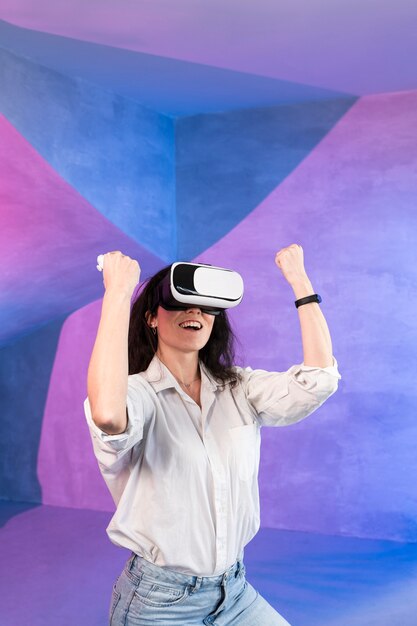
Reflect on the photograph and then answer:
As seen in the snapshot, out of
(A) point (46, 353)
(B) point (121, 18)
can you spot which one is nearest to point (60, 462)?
(A) point (46, 353)

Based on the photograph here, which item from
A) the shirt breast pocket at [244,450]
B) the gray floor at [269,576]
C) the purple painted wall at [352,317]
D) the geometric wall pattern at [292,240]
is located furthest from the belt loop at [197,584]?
the purple painted wall at [352,317]

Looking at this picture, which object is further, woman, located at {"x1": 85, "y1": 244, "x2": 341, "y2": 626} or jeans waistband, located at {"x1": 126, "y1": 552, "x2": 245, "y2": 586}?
jeans waistband, located at {"x1": 126, "y1": 552, "x2": 245, "y2": 586}

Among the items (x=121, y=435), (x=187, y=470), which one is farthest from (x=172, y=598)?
(x=121, y=435)

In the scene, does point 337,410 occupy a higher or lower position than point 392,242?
lower

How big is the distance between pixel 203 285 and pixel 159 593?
2.16 feet

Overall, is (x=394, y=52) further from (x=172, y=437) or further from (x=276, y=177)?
(x=172, y=437)

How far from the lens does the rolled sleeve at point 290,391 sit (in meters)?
1.98

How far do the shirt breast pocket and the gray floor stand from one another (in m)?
1.77

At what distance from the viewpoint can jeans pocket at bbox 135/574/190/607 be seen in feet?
5.92

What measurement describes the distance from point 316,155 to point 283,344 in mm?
1058

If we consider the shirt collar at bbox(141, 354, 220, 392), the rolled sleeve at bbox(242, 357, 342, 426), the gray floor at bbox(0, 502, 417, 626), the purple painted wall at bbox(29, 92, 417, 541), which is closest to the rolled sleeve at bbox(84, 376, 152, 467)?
the shirt collar at bbox(141, 354, 220, 392)

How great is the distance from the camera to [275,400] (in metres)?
2.02

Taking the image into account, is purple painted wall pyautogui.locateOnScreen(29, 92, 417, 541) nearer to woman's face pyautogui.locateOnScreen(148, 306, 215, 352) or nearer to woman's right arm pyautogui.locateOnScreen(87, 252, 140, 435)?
woman's face pyautogui.locateOnScreen(148, 306, 215, 352)

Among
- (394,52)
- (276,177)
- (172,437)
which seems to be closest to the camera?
(172,437)
